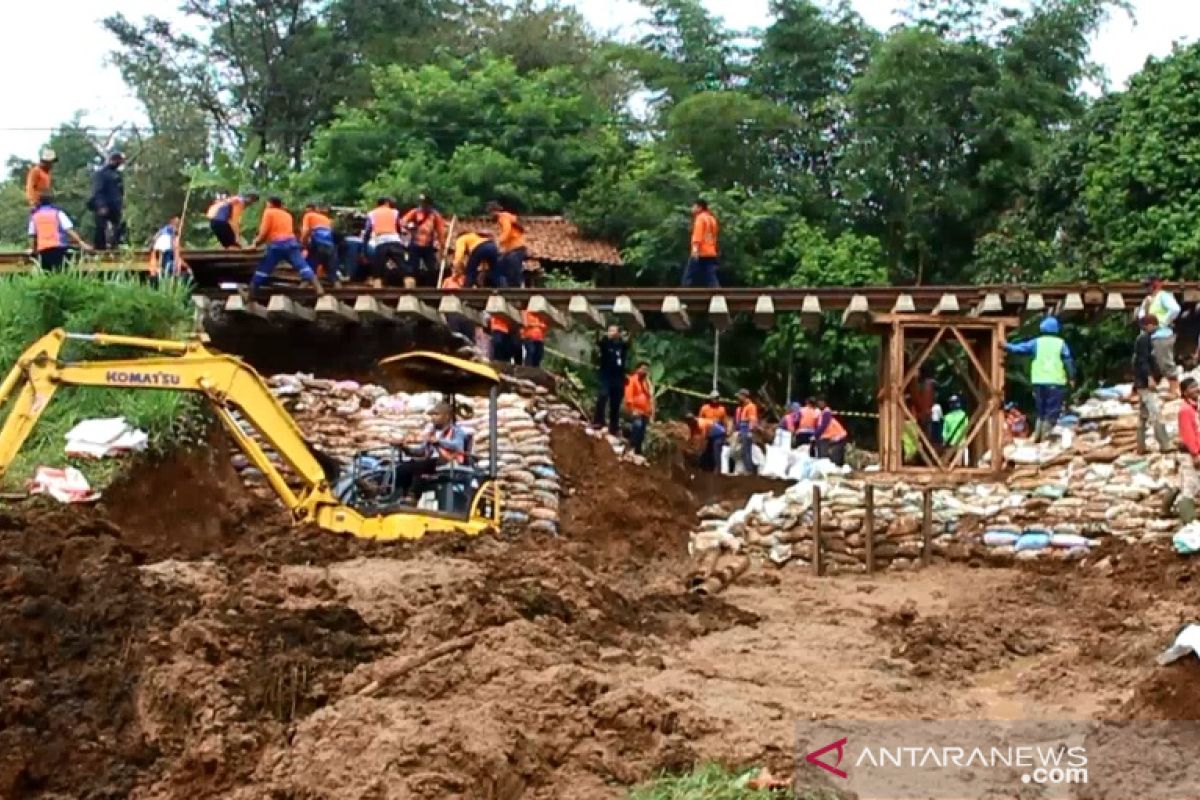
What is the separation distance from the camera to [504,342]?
23.0m

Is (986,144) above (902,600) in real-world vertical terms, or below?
above

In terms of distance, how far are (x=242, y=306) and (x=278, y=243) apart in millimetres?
1088

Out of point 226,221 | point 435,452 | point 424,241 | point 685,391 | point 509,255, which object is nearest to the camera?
point 435,452

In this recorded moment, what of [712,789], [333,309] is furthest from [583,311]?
[712,789]

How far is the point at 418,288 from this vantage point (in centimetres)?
2209

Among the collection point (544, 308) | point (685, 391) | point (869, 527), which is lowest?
point (869, 527)

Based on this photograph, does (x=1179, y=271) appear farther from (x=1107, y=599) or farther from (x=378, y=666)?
(x=378, y=666)

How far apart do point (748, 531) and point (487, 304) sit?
521 cm

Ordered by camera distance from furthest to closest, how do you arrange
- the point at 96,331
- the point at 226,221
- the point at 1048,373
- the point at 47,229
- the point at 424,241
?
the point at 424,241, the point at 226,221, the point at 47,229, the point at 1048,373, the point at 96,331

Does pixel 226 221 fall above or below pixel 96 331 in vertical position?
above

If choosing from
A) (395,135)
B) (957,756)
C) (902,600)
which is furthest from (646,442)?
(957,756)

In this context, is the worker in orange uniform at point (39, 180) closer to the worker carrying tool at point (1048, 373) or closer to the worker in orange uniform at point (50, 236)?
the worker in orange uniform at point (50, 236)

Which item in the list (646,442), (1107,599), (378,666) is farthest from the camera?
(646,442)

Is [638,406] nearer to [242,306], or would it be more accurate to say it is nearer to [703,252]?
[703,252]
